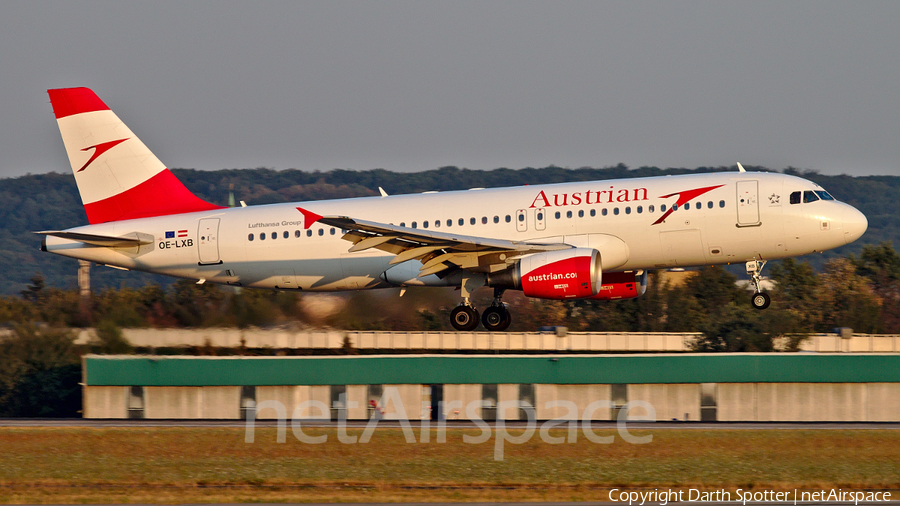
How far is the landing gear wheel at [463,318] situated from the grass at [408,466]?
4.35 meters

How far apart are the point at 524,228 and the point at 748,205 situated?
259 inches

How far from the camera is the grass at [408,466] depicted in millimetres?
18750

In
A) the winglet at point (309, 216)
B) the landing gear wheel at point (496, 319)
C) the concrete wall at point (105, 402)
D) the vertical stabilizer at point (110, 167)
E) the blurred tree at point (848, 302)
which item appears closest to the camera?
the winglet at point (309, 216)

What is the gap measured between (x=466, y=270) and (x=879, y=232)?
16662 centimetres

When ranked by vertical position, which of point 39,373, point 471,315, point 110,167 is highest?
point 110,167

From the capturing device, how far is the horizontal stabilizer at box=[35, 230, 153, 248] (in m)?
30.9

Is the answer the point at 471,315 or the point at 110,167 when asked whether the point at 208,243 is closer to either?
the point at 110,167

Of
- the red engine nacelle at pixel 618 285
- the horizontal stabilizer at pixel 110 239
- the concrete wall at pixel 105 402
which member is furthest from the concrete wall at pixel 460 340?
the red engine nacelle at pixel 618 285

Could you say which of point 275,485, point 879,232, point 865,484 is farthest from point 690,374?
point 879,232

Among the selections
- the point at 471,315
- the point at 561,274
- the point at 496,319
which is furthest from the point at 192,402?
the point at 561,274

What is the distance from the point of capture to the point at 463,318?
3031cm

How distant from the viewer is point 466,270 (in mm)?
30188

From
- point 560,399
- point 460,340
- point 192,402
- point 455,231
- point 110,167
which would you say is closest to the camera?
point 455,231

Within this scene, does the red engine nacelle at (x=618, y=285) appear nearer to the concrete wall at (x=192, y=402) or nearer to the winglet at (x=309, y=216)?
Result: the winglet at (x=309, y=216)
